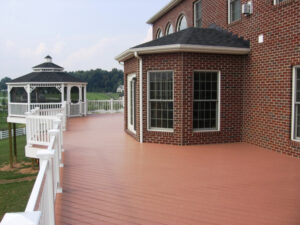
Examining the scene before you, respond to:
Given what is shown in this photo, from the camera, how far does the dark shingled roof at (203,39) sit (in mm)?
8688

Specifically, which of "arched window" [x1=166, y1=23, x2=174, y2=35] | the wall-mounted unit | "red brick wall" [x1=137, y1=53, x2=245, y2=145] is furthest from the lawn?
"arched window" [x1=166, y1=23, x2=174, y2=35]

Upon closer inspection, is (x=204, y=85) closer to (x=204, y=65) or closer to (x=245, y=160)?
(x=204, y=65)

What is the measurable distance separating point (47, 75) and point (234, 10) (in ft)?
44.5

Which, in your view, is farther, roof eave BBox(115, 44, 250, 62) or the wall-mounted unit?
the wall-mounted unit

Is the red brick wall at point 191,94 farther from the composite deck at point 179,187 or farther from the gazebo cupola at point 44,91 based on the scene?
the gazebo cupola at point 44,91

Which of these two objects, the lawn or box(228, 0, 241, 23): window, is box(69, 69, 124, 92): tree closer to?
the lawn

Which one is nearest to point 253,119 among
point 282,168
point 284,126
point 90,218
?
point 284,126

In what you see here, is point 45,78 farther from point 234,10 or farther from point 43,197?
point 43,197

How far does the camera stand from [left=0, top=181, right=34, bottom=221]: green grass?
11247mm

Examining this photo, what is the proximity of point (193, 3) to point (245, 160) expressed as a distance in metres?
9.43

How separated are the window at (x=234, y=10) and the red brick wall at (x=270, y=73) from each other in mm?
584

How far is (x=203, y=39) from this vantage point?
9.02 meters

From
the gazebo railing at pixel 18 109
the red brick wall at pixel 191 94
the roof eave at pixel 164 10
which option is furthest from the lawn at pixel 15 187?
the roof eave at pixel 164 10

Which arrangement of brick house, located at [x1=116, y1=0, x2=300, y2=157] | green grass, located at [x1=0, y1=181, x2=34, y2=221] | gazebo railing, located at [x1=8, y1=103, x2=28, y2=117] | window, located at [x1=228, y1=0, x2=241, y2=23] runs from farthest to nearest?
gazebo railing, located at [x1=8, y1=103, x2=28, y2=117], green grass, located at [x1=0, y1=181, x2=34, y2=221], window, located at [x1=228, y1=0, x2=241, y2=23], brick house, located at [x1=116, y1=0, x2=300, y2=157]
